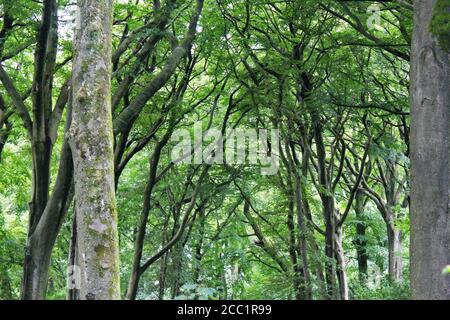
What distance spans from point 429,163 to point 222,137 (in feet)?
31.6

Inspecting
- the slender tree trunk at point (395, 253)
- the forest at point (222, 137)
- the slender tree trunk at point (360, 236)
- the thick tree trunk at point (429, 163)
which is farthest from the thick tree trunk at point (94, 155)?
the slender tree trunk at point (360, 236)

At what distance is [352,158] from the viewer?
63.6 ft

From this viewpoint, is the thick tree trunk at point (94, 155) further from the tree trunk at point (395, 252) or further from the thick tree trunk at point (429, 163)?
the tree trunk at point (395, 252)

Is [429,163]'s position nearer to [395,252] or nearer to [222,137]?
[222,137]

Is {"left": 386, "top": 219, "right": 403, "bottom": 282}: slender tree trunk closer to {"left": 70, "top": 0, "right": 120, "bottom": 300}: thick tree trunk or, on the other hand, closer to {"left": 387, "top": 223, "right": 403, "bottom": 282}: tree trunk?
{"left": 387, "top": 223, "right": 403, "bottom": 282}: tree trunk

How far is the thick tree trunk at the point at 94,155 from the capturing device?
445 centimetres

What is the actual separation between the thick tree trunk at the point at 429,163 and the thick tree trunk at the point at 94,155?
2.98 meters

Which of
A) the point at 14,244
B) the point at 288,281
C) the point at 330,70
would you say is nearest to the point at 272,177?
the point at 288,281

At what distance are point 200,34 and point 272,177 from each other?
496cm

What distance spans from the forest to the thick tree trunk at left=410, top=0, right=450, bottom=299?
2 centimetres

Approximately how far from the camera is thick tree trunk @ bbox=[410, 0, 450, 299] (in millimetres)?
5633

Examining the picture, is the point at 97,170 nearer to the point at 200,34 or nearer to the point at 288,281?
the point at 200,34

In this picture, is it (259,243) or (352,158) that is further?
(352,158)

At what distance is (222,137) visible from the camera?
49.8 feet
